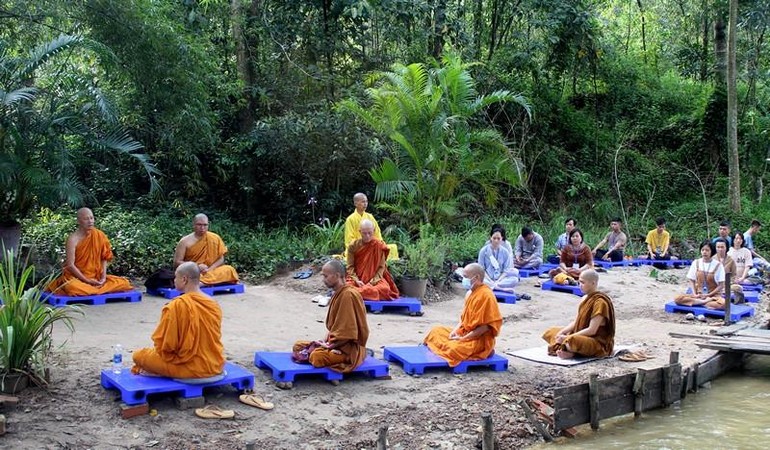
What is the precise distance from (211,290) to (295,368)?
4.61 m

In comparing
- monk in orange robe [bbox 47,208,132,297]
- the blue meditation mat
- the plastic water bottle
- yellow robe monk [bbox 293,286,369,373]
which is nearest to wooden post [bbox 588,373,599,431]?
yellow robe monk [bbox 293,286,369,373]

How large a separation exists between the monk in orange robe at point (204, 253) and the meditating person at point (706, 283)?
23.8 ft

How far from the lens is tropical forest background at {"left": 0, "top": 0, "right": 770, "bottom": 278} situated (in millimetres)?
10992

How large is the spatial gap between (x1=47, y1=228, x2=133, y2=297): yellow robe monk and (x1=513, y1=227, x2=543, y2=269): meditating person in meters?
7.65

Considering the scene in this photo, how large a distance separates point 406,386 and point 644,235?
46.1ft

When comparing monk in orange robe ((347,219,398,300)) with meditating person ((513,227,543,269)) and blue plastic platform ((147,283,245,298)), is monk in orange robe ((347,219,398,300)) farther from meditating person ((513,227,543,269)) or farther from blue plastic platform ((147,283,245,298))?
meditating person ((513,227,543,269))

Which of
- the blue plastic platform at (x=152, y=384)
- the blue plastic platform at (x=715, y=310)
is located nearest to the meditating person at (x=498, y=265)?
the blue plastic platform at (x=715, y=310)

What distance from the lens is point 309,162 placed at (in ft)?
54.6

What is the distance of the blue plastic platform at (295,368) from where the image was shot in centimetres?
708

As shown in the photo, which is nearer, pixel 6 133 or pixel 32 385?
pixel 32 385

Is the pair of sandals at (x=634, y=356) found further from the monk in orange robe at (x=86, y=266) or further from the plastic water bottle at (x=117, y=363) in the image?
the monk in orange robe at (x=86, y=266)

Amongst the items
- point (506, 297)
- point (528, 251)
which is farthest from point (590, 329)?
point (528, 251)

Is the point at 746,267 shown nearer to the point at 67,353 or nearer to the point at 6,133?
the point at 67,353

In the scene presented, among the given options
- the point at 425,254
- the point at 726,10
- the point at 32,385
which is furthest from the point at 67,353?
the point at 726,10
